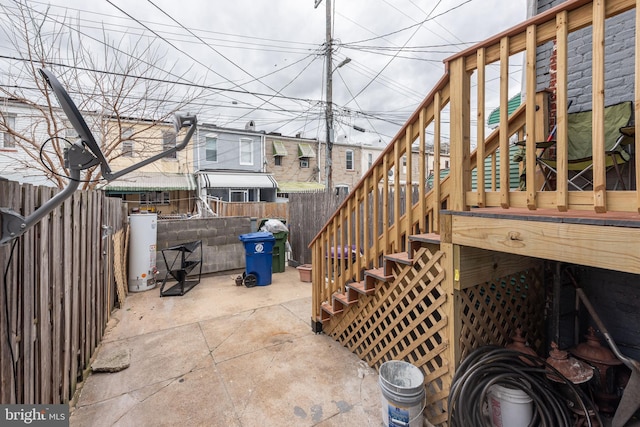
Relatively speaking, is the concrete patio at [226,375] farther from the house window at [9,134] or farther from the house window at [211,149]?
the house window at [211,149]

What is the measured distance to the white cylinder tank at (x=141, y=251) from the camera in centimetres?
520

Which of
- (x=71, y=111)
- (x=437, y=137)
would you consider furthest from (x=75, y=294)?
(x=437, y=137)

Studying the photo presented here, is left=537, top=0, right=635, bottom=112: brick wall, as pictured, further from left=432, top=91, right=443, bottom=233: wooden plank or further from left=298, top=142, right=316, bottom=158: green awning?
left=298, top=142, right=316, bottom=158: green awning

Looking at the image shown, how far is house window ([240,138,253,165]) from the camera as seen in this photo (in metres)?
16.0

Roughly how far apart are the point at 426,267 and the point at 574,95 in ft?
7.48

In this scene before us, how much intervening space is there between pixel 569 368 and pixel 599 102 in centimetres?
180

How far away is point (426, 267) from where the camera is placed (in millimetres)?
2197

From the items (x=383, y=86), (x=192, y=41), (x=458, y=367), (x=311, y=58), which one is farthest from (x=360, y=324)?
(x=383, y=86)

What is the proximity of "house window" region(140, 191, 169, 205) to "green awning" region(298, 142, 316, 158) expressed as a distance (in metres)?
7.90

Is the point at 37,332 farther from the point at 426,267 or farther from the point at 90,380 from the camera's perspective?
the point at 426,267

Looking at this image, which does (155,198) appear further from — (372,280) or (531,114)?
(531,114)

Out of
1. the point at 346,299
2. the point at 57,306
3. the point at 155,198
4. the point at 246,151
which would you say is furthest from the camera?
the point at 246,151

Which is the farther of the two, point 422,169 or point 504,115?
point 422,169

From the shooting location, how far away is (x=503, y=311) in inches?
93.7
